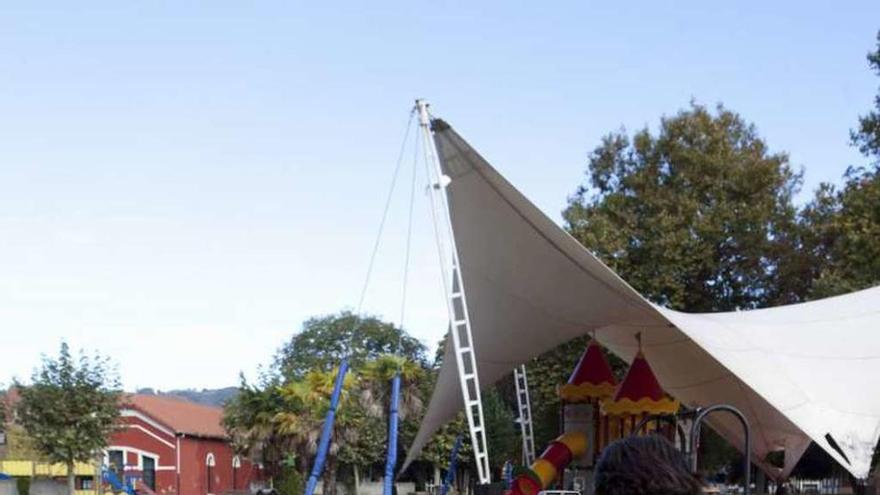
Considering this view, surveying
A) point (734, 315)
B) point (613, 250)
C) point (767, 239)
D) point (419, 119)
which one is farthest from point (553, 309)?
point (767, 239)

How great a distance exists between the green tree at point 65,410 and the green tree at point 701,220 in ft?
44.7

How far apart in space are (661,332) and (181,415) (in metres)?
36.2

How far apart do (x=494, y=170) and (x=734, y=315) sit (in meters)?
5.90

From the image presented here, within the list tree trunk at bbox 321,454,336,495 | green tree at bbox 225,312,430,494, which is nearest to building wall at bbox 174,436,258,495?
green tree at bbox 225,312,430,494

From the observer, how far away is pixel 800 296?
31.1 metres

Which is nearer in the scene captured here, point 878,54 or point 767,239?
point 878,54

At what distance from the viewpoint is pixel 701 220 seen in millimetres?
29281

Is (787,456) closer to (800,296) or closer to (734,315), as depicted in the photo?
(734,315)

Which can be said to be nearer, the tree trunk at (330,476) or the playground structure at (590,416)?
the playground structure at (590,416)

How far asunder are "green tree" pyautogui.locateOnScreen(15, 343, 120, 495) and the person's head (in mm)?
31710

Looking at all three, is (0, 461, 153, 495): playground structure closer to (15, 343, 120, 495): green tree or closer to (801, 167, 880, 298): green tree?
(15, 343, 120, 495): green tree

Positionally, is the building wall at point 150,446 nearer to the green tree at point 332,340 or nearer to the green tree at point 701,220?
the green tree at point 701,220

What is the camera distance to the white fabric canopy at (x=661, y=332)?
13164 mm

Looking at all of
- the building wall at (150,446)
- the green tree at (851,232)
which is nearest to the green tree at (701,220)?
the green tree at (851,232)
